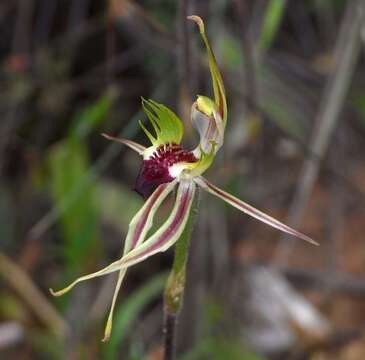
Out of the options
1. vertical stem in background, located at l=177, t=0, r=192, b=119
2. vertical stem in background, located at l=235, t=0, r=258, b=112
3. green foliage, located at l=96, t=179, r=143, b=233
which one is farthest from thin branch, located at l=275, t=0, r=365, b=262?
green foliage, located at l=96, t=179, r=143, b=233

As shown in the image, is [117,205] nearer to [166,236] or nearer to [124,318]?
[124,318]

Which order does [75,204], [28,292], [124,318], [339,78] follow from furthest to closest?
[28,292]
[75,204]
[339,78]
[124,318]

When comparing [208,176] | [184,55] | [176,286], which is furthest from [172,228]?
[208,176]

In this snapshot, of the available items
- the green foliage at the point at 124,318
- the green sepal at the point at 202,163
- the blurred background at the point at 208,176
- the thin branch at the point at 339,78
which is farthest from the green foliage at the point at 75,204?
the green sepal at the point at 202,163

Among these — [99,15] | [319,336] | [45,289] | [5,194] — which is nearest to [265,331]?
[319,336]

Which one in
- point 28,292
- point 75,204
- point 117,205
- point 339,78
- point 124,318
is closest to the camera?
point 124,318

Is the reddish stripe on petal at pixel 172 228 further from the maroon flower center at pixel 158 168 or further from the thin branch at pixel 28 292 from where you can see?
the thin branch at pixel 28 292

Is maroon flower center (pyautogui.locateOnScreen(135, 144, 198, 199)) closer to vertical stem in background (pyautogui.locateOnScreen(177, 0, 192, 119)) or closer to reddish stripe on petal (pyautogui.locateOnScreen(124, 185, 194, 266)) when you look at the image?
reddish stripe on petal (pyautogui.locateOnScreen(124, 185, 194, 266))
